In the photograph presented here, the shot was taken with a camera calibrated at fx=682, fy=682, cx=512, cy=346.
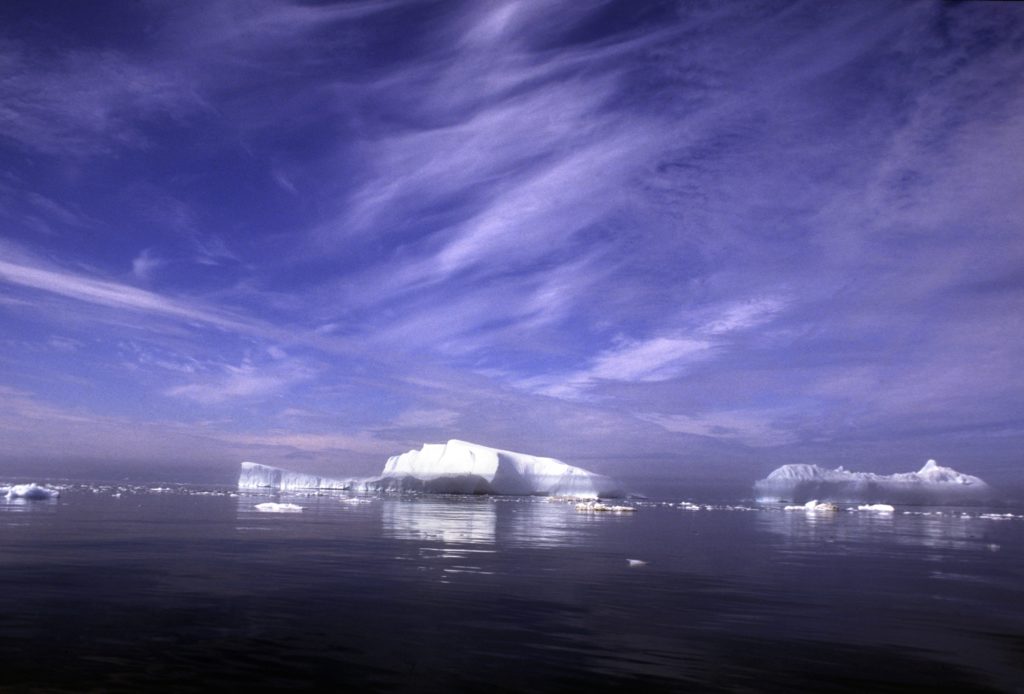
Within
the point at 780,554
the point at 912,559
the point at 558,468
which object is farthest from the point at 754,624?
the point at 558,468

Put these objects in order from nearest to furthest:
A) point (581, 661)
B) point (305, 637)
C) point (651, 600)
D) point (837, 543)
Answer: point (581, 661) → point (305, 637) → point (651, 600) → point (837, 543)

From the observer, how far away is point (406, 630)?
11336 mm

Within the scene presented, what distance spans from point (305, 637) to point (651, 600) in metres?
7.53

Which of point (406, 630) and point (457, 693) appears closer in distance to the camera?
point (457, 693)

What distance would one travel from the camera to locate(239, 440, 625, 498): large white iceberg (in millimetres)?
94250

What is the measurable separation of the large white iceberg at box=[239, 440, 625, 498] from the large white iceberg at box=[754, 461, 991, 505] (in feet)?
89.9

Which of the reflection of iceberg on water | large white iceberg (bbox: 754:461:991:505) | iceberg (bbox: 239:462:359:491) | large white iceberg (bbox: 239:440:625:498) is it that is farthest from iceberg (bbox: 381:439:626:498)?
the reflection of iceberg on water

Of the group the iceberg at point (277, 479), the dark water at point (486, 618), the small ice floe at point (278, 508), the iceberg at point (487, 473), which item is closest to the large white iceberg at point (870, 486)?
the iceberg at point (487, 473)

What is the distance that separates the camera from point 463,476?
94.6 meters


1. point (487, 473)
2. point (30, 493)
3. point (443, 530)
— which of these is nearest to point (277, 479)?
point (487, 473)

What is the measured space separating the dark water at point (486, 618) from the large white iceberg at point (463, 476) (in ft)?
227

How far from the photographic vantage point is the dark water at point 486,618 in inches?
353

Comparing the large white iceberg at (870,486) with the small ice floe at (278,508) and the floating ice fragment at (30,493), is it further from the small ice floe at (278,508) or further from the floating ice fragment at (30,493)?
the floating ice fragment at (30,493)

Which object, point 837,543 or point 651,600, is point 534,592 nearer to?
point 651,600
